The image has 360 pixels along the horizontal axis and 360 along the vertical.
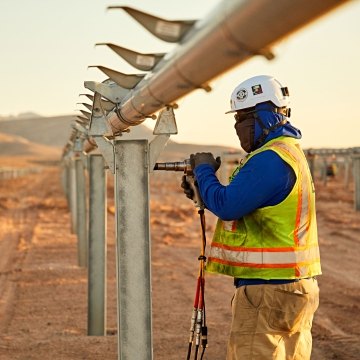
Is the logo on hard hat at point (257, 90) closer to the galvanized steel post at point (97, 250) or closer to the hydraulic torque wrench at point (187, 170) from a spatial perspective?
the hydraulic torque wrench at point (187, 170)

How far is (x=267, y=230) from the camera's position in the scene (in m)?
4.15

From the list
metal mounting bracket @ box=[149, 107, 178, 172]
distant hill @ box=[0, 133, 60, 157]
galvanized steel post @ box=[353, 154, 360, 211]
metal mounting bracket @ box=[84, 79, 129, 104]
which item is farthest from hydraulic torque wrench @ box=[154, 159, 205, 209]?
distant hill @ box=[0, 133, 60, 157]

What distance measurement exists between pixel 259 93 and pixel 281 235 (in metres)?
0.73

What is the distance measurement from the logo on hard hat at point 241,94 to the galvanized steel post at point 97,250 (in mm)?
4428

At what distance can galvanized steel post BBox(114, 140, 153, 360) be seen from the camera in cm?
495

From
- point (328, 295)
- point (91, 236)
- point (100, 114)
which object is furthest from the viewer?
point (328, 295)

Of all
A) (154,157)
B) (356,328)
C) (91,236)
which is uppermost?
(154,157)

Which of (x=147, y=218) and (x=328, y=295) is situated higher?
(x=147, y=218)

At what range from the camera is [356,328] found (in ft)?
29.1

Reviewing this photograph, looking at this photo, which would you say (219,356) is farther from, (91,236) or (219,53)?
(219,53)

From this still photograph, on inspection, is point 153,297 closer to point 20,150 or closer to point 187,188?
point 187,188

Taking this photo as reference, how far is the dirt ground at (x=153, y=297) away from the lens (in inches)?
304

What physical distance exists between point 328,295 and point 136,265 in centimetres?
668

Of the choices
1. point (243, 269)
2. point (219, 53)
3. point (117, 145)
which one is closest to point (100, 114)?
point (117, 145)
